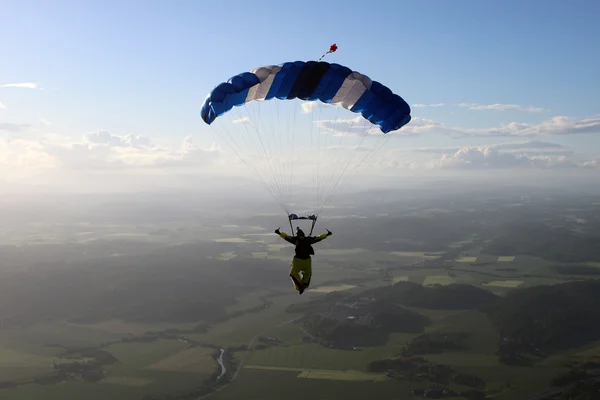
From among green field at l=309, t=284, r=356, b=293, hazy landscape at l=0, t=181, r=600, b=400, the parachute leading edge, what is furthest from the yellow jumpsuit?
green field at l=309, t=284, r=356, b=293

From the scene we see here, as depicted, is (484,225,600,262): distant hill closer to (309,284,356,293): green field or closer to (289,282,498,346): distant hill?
(289,282,498,346): distant hill

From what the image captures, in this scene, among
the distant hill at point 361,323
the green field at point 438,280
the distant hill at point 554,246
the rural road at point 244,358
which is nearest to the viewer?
the rural road at point 244,358

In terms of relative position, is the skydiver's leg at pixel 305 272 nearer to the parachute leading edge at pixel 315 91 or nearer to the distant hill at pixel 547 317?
the parachute leading edge at pixel 315 91

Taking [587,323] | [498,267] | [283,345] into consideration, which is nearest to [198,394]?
[283,345]

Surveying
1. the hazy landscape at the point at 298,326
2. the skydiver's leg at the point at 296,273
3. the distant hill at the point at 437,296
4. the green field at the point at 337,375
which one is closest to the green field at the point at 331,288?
the hazy landscape at the point at 298,326

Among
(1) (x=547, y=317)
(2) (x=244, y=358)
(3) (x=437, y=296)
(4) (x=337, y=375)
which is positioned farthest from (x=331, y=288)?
(4) (x=337, y=375)

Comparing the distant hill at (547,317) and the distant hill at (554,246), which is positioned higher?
the distant hill at (554,246)

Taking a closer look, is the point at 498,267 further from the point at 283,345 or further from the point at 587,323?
the point at 283,345

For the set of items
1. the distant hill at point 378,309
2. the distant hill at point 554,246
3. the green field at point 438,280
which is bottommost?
the distant hill at point 378,309

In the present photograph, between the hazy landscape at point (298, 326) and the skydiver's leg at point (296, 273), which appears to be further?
the hazy landscape at point (298, 326)
